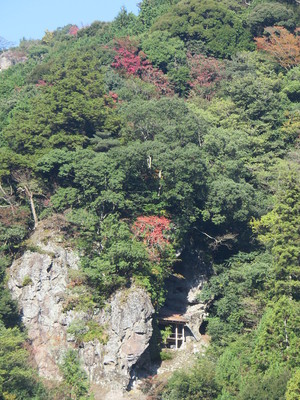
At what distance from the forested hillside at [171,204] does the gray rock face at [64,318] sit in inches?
25.5

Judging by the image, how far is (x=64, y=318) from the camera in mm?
37812

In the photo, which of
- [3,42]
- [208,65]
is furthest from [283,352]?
[3,42]

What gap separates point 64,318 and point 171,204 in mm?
8155

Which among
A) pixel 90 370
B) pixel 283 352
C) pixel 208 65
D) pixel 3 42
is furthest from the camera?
pixel 3 42

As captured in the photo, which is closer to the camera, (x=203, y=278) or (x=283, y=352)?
(x=283, y=352)

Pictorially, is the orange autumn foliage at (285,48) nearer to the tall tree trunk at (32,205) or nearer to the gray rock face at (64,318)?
the tall tree trunk at (32,205)

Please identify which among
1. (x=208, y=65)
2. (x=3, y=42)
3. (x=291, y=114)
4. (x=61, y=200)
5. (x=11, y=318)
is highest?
(x=3, y=42)

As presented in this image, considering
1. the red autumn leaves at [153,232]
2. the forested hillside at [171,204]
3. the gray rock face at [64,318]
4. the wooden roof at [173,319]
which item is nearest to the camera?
the forested hillside at [171,204]

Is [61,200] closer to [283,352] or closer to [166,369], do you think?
[166,369]

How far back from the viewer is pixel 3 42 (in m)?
106

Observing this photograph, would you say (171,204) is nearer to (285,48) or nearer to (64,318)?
(64,318)

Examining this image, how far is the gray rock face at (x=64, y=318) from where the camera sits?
36.2 meters

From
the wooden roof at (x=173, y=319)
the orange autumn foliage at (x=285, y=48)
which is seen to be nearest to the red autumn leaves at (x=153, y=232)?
the wooden roof at (x=173, y=319)

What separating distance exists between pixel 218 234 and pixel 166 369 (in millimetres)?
8372
